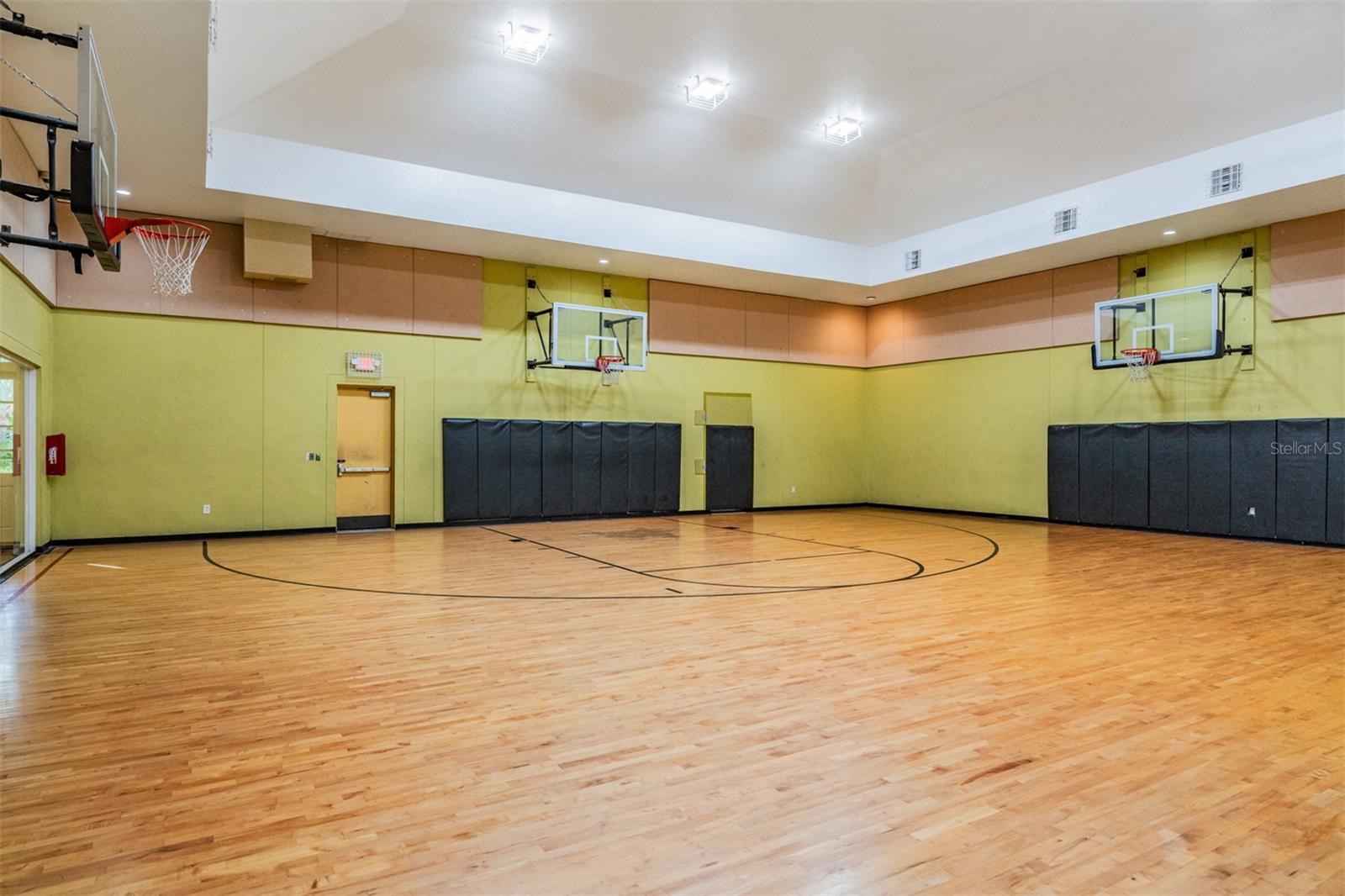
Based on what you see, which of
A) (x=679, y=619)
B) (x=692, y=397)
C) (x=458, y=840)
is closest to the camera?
(x=458, y=840)

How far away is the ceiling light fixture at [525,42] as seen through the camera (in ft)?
26.1

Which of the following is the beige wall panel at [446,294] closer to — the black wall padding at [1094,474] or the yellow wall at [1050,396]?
the yellow wall at [1050,396]

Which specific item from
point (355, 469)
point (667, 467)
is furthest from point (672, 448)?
point (355, 469)

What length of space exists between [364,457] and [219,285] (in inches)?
123

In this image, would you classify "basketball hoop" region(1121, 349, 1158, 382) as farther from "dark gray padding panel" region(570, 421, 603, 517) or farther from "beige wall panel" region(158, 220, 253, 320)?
"beige wall panel" region(158, 220, 253, 320)

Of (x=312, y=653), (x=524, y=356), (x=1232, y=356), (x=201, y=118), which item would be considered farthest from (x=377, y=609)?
(x=1232, y=356)

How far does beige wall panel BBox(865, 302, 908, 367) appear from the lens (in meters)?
16.5

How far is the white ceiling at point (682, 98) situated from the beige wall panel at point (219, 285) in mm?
369

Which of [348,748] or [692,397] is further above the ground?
[692,397]

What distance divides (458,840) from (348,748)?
1031 millimetres

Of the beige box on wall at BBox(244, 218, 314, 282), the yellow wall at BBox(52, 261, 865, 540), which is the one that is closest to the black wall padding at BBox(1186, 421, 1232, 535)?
the yellow wall at BBox(52, 261, 865, 540)

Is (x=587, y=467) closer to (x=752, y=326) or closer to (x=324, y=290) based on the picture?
(x=752, y=326)

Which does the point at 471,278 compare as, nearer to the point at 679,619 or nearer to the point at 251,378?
the point at 251,378

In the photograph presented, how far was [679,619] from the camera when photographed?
19.0 ft
